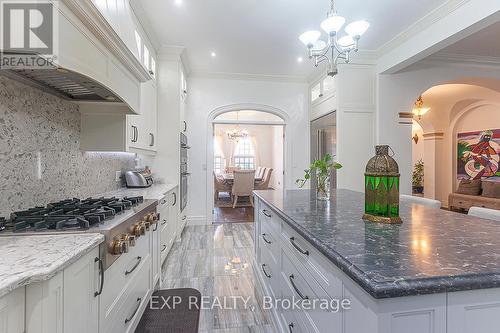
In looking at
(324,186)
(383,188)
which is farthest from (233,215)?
(383,188)

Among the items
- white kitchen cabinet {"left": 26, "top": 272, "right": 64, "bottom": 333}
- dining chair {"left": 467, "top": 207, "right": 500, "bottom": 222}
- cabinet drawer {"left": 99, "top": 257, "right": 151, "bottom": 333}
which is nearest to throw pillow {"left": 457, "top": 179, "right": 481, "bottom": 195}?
dining chair {"left": 467, "top": 207, "right": 500, "bottom": 222}

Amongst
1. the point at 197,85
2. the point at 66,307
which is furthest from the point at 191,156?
the point at 66,307

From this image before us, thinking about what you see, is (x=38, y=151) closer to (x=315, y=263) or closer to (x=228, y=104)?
(x=315, y=263)

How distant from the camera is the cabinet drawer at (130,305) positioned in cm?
134

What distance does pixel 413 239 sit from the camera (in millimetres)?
1053

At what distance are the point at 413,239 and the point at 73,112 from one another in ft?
7.89

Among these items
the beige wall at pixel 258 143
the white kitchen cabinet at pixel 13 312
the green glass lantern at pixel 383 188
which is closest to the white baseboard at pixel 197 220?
the green glass lantern at pixel 383 188

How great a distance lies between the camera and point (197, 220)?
4.97 metres

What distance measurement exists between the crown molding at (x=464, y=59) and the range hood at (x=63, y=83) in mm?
4541

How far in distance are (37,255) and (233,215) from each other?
16.8ft

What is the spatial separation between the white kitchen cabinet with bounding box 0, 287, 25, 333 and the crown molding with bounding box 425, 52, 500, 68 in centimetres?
514

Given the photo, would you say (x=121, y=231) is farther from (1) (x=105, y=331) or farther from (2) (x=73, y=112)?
(2) (x=73, y=112)

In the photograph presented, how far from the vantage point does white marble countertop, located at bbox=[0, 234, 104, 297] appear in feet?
2.42

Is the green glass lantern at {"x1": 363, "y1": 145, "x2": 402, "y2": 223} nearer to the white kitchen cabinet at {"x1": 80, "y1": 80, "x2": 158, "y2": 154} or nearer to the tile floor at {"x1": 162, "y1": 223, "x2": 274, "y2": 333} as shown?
the tile floor at {"x1": 162, "y1": 223, "x2": 274, "y2": 333}
